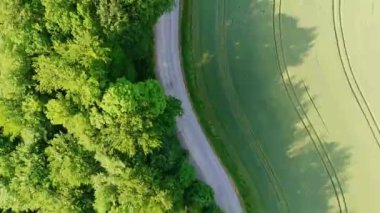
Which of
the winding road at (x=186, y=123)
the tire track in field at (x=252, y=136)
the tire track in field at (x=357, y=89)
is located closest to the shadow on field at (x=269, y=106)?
the tire track in field at (x=252, y=136)

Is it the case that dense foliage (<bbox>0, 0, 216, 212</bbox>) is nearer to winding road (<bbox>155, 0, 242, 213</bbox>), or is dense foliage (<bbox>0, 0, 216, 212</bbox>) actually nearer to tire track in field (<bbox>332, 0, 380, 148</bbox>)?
winding road (<bbox>155, 0, 242, 213</bbox>)

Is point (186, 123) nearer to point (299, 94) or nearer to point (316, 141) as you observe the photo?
point (299, 94)

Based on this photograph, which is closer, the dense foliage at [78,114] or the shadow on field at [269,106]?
the dense foliage at [78,114]

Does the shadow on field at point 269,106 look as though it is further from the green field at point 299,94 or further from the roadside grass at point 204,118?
the roadside grass at point 204,118

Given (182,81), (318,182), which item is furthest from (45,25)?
(318,182)

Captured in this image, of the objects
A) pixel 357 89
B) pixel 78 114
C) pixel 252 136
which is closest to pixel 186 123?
pixel 252 136

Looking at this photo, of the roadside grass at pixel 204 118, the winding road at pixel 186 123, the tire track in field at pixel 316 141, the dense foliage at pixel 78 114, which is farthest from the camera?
the tire track in field at pixel 316 141

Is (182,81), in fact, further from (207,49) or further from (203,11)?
(203,11)
